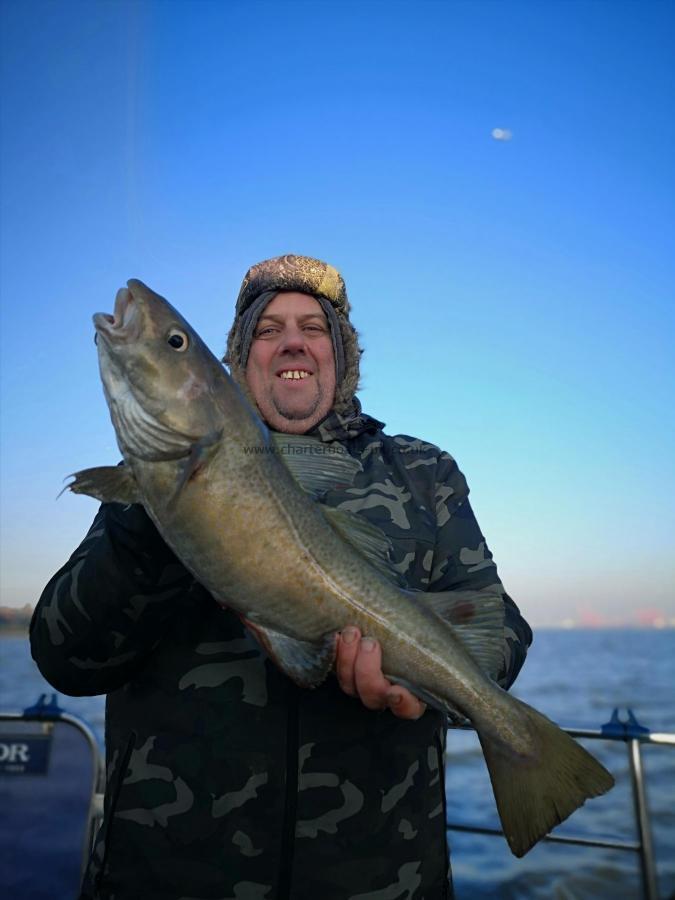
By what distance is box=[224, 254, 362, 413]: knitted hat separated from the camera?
429 centimetres

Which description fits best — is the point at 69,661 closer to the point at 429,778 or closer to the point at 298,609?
the point at 298,609

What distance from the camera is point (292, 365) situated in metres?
3.97

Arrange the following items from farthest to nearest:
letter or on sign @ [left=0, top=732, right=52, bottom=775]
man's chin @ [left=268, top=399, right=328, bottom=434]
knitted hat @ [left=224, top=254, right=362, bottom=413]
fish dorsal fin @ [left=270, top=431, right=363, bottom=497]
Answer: letter or on sign @ [left=0, top=732, right=52, bottom=775] < knitted hat @ [left=224, top=254, right=362, bottom=413] < man's chin @ [left=268, top=399, right=328, bottom=434] < fish dorsal fin @ [left=270, top=431, right=363, bottom=497]

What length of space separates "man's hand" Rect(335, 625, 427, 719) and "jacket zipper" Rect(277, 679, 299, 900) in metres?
0.33

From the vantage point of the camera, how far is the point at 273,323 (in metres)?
4.27

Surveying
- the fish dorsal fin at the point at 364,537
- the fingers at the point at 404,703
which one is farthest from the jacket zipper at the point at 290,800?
the fish dorsal fin at the point at 364,537

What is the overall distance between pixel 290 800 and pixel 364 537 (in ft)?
3.66

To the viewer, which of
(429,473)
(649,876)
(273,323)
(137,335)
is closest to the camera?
(137,335)

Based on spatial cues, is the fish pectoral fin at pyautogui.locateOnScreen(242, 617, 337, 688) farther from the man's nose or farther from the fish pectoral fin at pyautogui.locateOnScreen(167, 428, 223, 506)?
the man's nose

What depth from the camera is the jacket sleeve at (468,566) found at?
308 cm

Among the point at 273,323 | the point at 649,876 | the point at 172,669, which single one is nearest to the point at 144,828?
the point at 172,669

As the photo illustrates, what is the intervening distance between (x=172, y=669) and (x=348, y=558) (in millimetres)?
964

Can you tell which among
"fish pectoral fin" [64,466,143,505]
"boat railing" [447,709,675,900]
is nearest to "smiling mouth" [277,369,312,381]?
"fish pectoral fin" [64,466,143,505]

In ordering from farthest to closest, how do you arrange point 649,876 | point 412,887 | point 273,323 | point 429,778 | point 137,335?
point 649,876 → point 273,323 → point 429,778 → point 412,887 → point 137,335
